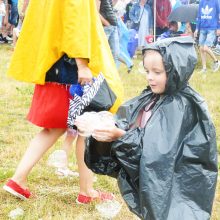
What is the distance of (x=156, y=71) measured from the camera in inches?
89.4

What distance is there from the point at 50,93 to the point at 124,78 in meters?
5.36

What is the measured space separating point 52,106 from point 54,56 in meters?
0.29

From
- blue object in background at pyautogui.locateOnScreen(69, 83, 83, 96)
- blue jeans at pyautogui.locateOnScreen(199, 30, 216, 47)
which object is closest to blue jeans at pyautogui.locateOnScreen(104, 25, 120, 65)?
blue object in background at pyautogui.locateOnScreen(69, 83, 83, 96)

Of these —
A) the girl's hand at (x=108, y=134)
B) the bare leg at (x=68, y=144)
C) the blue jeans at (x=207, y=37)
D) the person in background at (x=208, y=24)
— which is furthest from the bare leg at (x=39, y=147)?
the blue jeans at (x=207, y=37)

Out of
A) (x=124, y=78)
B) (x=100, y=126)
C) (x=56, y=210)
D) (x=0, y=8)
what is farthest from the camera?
(x=0, y=8)

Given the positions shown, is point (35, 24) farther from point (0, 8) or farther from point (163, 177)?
point (0, 8)

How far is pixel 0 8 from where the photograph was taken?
1195cm

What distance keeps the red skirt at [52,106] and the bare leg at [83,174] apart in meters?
0.19

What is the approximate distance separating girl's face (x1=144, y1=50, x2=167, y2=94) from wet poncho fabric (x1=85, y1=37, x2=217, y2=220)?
0.02 m

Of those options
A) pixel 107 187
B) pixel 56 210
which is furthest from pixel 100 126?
pixel 107 187

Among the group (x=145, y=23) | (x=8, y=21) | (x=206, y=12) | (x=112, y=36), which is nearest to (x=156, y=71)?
(x=112, y=36)

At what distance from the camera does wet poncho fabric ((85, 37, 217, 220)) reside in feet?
7.16

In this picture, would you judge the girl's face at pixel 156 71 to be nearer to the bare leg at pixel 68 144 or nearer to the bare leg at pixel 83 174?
the bare leg at pixel 83 174

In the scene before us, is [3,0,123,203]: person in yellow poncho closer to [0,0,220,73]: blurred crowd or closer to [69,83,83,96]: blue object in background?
[69,83,83,96]: blue object in background
